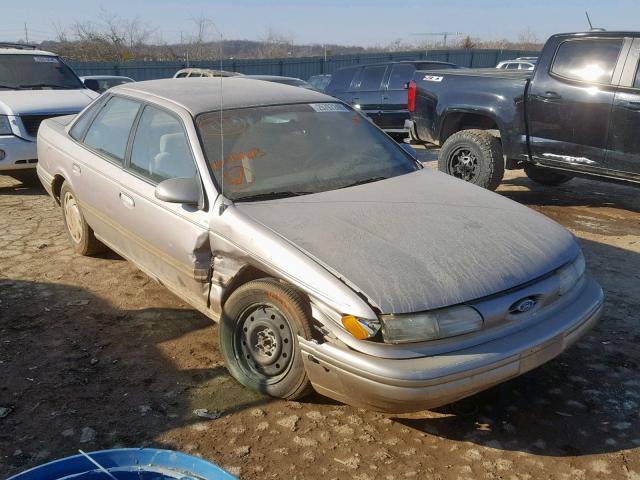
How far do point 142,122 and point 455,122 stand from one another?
4.63 m

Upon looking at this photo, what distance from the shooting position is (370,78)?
12.9 m

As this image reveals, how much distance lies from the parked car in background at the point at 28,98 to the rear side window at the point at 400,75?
240 inches

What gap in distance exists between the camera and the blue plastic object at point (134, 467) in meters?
1.90

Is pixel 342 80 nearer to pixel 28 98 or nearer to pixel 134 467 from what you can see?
pixel 28 98

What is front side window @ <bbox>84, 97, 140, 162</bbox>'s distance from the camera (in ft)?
Answer: 14.3

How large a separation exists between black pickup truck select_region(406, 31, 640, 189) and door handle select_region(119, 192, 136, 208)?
442cm

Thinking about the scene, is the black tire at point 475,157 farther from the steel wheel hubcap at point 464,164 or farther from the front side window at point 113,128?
the front side window at point 113,128

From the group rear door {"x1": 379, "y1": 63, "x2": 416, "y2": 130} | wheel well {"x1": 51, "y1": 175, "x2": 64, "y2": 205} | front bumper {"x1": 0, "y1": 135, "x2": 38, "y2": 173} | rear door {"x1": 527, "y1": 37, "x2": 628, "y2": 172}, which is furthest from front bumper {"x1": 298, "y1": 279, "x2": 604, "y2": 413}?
rear door {"x1": 379, "y1": 63, "x2": 416, "y2": 130}

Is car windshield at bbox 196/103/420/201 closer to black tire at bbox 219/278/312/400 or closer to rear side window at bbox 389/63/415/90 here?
black tire at bbox 219/278/312/400

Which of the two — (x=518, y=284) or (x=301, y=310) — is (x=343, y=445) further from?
(x=518, y=284)

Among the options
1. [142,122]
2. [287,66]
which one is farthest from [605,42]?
[287,66]

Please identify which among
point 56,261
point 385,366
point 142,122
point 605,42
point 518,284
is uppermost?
point 605,42

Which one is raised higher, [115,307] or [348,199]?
[348,199]

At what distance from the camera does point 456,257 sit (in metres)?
2.97
